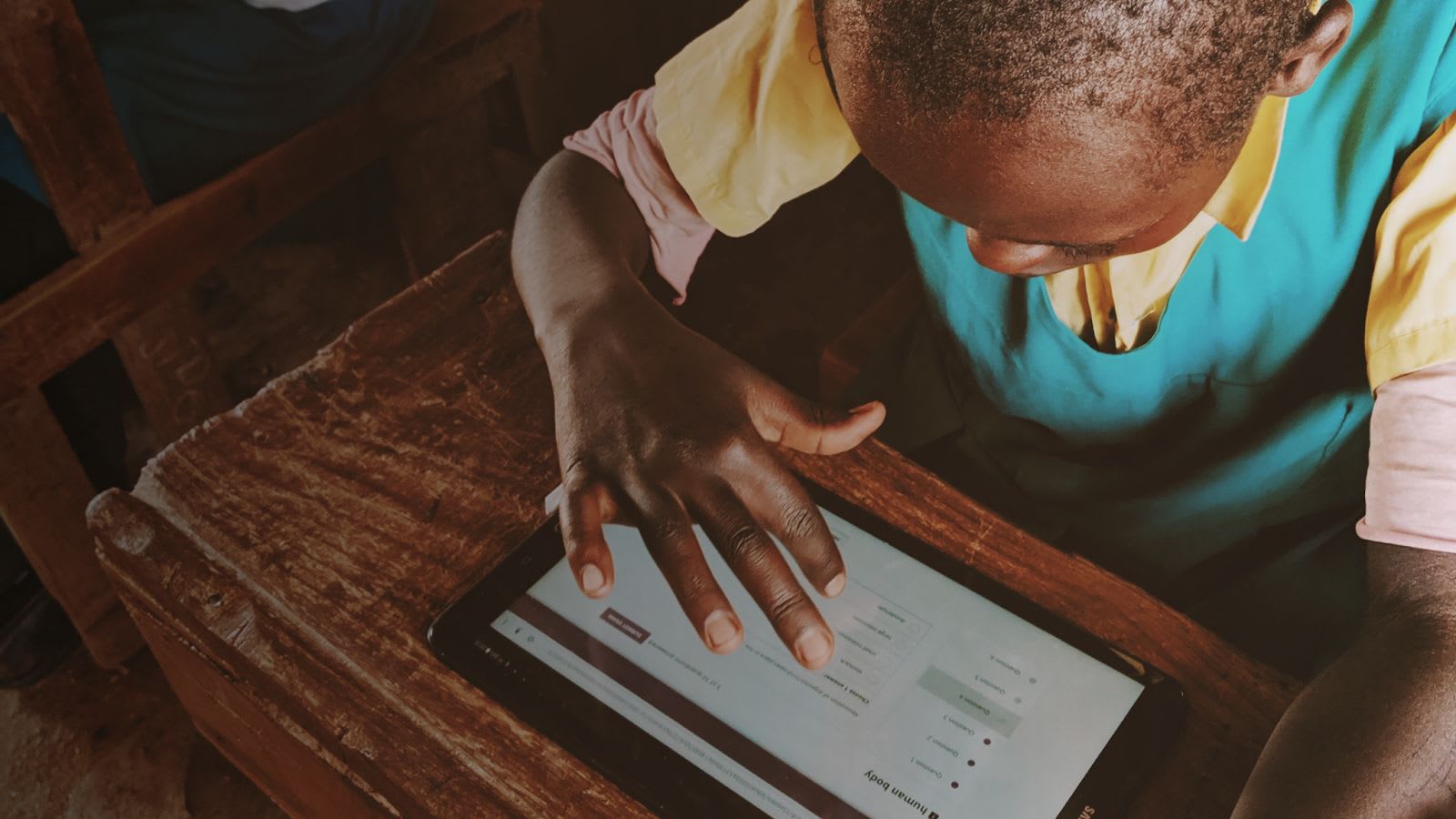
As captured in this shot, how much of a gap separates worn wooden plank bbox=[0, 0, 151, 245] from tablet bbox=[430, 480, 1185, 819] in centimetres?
89

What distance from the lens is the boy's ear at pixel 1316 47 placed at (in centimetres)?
56

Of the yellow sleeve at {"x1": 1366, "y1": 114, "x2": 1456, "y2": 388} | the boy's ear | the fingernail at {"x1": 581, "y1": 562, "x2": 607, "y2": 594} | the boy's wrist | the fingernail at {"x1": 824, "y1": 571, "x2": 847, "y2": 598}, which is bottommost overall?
the fingernail at {"x1": 824, "y1": 571, "x2": 847, "y2": 598}

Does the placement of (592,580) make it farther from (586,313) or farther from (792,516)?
(586,313)

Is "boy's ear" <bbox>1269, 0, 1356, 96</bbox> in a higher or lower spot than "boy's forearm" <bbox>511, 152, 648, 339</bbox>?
higher

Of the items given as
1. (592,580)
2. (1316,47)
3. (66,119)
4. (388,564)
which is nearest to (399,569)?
(388,564)

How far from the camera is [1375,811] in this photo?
549 millimetres

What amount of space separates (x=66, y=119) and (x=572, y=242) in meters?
0.72

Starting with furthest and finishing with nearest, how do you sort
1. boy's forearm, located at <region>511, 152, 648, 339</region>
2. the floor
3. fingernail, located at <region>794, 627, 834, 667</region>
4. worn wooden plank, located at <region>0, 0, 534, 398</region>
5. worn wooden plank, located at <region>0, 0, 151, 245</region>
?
the floor, worn wooden plank, located at <region>0, 0, 534, 398</region>, worn wooden plank, located at <region>0, 0, 151, 245</region>, boy's forearm, located at <region>511, 152, 648, 339</region>, fingernail, located at <region>794, 627, 834, 667</region>

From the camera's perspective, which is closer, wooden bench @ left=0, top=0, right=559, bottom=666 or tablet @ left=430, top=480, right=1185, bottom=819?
tablet @ left=430, top=480, right=1185, bottom=819

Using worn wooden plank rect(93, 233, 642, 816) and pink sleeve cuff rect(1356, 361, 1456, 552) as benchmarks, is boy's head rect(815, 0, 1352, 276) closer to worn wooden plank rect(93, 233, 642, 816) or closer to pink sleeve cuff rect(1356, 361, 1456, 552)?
pink sleeve cuff rect(1356, 361, 1456, 552)

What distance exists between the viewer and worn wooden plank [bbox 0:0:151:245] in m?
1.12

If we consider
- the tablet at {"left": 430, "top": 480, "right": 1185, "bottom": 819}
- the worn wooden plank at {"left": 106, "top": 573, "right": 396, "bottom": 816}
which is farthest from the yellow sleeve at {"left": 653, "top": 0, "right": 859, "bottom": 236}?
the worn wooden plank at {"left": 106, "top": 573, "right": 396, "bottom": 816}

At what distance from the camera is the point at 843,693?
0.62 meters

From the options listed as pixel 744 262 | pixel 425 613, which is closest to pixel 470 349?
pixel 425 613
